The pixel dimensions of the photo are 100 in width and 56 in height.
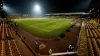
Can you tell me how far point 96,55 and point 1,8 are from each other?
70.7m

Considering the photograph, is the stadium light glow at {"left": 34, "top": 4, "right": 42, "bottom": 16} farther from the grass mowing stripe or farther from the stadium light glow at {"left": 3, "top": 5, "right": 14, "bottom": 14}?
the grass mowing stripe

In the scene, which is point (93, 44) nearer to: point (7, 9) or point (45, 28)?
point (45, 28)

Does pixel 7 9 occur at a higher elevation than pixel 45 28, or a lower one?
higher

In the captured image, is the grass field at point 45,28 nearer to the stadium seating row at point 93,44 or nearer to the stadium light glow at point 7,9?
the stadium seating row at point 93,44

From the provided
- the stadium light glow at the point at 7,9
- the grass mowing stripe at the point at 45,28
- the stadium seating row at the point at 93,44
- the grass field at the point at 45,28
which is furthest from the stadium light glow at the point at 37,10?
the stadium seating row at the point at 93,44

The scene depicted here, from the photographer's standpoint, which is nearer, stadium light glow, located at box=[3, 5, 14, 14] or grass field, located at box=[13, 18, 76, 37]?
grass field, located at box=[13, 18, 76, 37]

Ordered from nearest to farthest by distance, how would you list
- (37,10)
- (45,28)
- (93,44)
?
(93,44) → (45,28) → (37,10)

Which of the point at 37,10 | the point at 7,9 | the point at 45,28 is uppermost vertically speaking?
the point at 37,10

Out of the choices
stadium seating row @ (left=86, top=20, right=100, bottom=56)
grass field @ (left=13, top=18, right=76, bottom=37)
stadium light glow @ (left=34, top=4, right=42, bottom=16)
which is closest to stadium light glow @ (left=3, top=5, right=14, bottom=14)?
stadium light glow @ (left=34, top=4, right=42, bottom=16)

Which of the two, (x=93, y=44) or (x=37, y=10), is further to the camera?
(x=37, y=10)

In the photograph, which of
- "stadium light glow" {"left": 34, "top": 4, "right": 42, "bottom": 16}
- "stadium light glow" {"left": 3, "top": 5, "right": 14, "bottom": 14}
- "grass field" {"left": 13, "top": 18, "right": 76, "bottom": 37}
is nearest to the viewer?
"grass field" {"left": 13, "top": 18, "right": 76, "bottom": 37}

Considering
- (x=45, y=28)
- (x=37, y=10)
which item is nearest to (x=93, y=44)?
(x=45, y=28)

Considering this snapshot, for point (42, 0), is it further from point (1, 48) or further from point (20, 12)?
point (1, 48)

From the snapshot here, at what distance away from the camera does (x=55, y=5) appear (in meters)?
95.3
